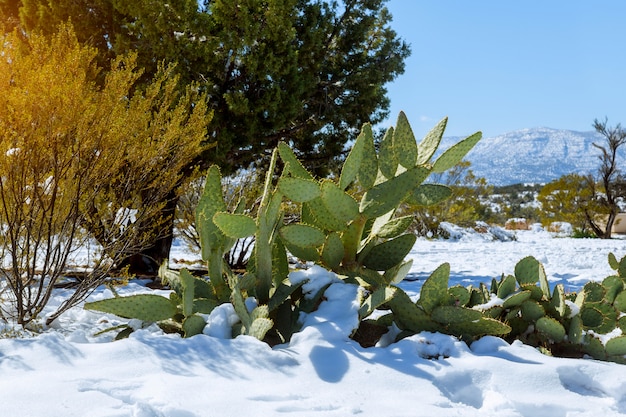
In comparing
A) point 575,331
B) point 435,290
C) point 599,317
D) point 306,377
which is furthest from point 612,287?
point 306,377

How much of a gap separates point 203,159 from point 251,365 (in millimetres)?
4691

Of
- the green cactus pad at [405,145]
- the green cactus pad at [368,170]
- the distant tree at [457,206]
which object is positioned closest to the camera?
the green cactus pad at [405,145]

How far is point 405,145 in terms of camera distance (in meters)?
2.51

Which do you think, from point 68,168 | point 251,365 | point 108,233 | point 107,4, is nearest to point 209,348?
point 251,365

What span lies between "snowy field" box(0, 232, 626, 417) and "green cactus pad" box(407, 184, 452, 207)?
2.02 feet

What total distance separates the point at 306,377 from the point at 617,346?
1.36 meters

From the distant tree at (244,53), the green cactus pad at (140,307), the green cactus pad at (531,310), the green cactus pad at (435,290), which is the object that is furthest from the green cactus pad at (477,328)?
the distant tree at (244,53)

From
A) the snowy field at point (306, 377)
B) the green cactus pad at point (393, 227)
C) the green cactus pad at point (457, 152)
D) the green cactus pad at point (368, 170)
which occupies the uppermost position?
the green cactus pad at point (457, 152)

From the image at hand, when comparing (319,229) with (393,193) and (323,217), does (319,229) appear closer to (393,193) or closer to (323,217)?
(323,217)

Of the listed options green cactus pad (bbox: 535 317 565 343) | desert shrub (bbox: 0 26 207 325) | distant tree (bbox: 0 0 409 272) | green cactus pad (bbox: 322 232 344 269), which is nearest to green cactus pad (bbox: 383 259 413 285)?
green cactus pad (bbox: 322 232 344 269)

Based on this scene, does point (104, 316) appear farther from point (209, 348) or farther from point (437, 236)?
point (437, 236)

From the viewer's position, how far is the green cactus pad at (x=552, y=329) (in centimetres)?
223

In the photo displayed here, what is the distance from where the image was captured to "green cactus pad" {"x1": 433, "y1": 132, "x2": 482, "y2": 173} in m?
2.55

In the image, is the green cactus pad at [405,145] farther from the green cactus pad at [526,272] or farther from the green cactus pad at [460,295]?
the green cactus pad at [526,272]
